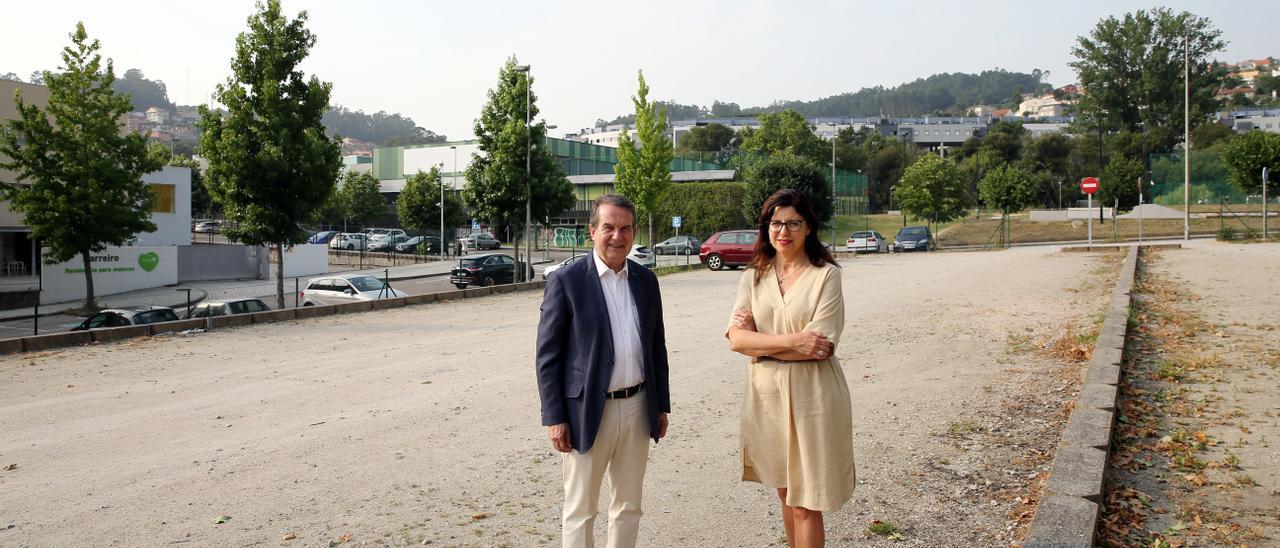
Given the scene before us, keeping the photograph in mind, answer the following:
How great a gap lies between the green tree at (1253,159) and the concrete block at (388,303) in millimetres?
Answer: 40148

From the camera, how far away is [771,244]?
4.21 m

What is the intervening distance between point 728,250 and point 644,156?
757 centimetres

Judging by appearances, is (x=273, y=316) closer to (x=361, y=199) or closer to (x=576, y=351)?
(x=576, y=351)

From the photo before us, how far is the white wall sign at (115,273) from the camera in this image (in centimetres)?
3122

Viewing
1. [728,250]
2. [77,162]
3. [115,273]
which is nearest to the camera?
[77,162]

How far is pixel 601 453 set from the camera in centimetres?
389

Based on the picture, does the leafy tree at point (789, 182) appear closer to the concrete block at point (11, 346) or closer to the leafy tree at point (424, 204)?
the leafy tree at point (424, 204)

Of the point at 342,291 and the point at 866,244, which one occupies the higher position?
the point at 866,244

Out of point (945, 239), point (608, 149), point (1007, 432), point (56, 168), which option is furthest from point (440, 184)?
point (1007, 432)

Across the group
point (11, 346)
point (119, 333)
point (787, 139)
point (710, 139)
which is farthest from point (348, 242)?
point (710, 139)

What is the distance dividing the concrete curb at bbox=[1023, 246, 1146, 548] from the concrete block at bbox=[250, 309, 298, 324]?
48.6 feet

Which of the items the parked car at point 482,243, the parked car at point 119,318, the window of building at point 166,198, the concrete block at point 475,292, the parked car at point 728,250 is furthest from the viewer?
the parked car at point 482,243

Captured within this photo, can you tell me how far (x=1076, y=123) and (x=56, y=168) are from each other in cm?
8550

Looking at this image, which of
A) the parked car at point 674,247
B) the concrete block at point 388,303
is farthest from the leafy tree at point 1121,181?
the concrete block at point 388,303
